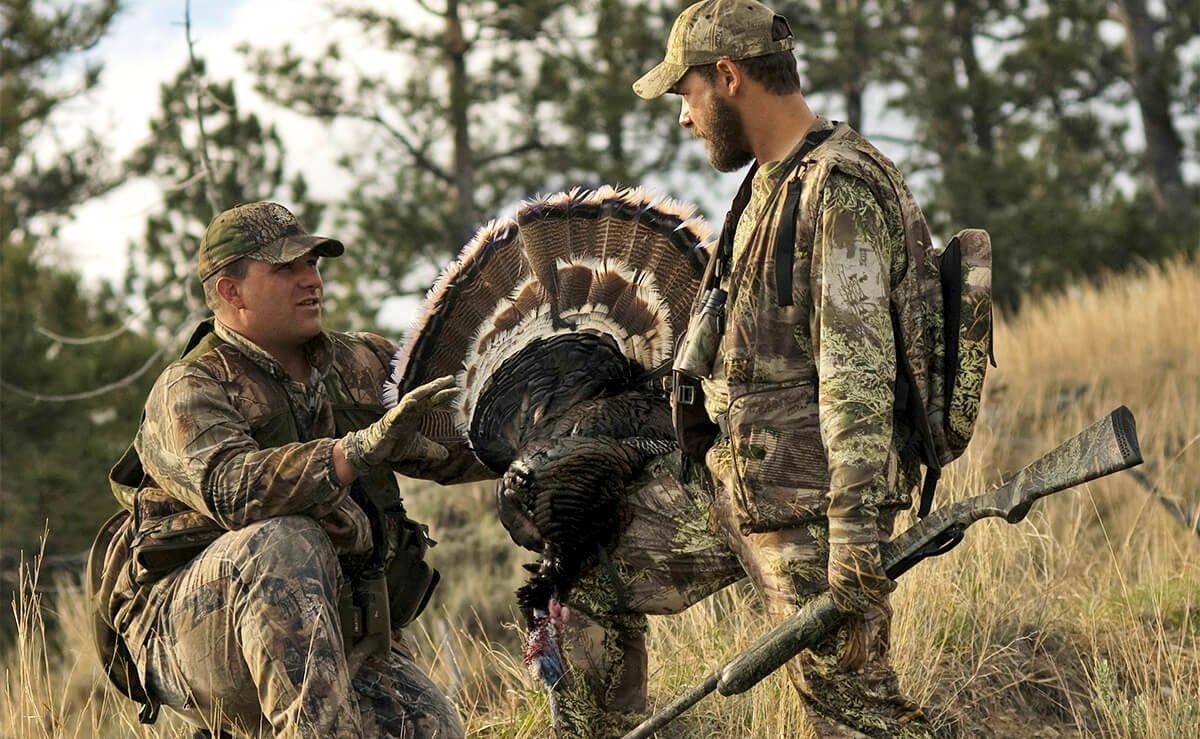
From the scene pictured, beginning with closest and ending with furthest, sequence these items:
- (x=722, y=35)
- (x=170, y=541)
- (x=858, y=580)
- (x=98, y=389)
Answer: (x=858, y=580), (x=722, y=35), (x=170, y=541), (x=98, y=389)

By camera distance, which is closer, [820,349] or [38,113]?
[820,349]

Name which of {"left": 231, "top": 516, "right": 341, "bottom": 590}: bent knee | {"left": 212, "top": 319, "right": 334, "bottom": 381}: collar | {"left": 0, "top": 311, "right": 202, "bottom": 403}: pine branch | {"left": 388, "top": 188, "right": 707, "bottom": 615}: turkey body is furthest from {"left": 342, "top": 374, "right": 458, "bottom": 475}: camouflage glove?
A: {"left": 0, "top": 311, "right": 202, "bottom": 403}: pine branch

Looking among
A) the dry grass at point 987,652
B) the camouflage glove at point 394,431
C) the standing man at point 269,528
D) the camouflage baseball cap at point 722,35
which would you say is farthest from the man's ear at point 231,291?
the camouflage baseball cap at point 722,35

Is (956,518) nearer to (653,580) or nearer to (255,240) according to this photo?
(653,580)

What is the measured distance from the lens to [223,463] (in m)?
4.08

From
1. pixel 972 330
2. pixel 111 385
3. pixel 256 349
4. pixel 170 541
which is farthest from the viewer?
pixel 111 385

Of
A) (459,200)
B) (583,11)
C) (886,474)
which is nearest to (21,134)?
(459,200)

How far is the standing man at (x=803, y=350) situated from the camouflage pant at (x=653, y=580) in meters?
0.01

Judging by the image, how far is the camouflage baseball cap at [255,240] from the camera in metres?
4.39

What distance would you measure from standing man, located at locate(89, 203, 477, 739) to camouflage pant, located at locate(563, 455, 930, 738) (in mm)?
446

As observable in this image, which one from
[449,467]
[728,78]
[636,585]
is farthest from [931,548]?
[449,467]

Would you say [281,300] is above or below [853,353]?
above

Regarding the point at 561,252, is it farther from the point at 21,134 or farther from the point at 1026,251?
the point at 21,134

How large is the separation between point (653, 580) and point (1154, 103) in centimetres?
1685
